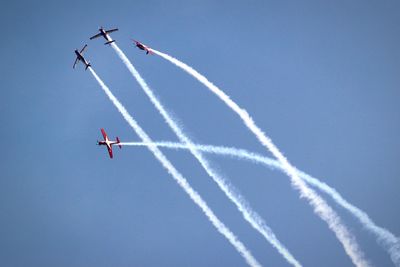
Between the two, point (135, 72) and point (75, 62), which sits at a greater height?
point (75, 62)

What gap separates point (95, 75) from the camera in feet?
204

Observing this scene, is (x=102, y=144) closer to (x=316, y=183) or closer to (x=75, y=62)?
(x=75, y=62)

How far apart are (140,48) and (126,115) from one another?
33.6 feet

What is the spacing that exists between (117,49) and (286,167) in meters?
30.6

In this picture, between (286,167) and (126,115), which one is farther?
(126,115)

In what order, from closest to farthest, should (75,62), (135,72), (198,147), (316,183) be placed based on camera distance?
(316,183), (198,147), (135,72), (75,62)

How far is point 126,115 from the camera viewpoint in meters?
59.9

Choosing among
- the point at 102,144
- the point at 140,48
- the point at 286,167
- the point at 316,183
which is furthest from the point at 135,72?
the point at 316,183

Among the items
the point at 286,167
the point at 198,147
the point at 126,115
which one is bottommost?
the point at 286,167

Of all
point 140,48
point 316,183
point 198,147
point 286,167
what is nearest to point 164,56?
point 140,48

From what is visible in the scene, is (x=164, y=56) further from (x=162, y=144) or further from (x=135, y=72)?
(x=162, y=144)

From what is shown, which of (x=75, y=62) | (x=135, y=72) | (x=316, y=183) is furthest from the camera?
(x=75, y=62)

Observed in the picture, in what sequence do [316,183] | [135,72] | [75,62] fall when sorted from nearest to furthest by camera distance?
[316,183], [135,72], [75,62]

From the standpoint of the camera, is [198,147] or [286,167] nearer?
[286,167]
